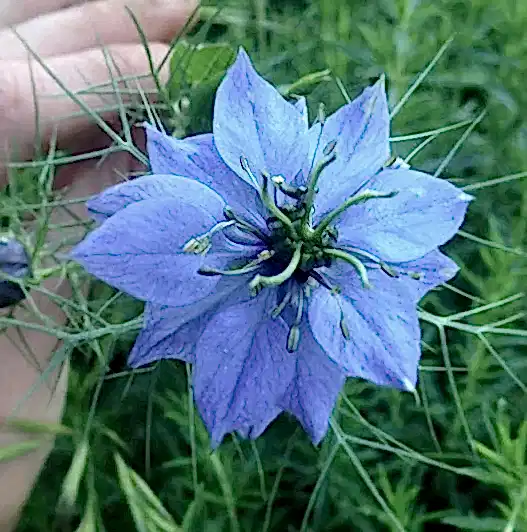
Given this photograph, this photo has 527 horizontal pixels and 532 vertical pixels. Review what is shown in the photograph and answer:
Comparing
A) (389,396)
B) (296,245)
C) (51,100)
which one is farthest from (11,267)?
(389,396)

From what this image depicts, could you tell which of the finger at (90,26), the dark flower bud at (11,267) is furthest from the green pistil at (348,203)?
the finger at (90,26)

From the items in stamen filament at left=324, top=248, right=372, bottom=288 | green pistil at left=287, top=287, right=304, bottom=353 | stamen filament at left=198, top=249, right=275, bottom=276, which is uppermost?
stamen filament at left=198, top=249, right=275, bottom=276

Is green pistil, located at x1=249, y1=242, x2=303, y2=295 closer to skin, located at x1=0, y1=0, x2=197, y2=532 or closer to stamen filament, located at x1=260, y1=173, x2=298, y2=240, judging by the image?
stamen filament, located at x1=260, y1=173, x2=298, y2=240

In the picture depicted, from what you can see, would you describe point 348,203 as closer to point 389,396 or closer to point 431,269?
point 431,269

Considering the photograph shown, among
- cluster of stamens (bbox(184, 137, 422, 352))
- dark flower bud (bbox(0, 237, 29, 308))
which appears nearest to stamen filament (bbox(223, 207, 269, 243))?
cluster of stamens (bbox(184, 137, 422, 352))

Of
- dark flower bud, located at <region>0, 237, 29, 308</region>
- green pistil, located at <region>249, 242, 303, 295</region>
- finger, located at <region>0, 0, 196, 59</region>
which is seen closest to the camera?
green pistil, located at <region>249, 242, 303, 295</region>
